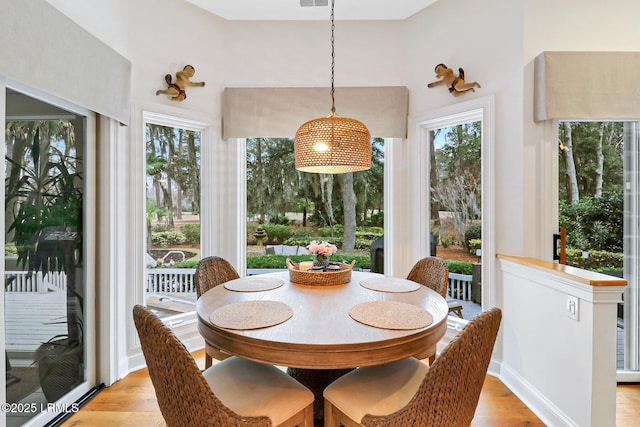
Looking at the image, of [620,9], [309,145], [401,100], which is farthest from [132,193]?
[620,9]

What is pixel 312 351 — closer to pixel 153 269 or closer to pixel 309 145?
pixel 309 145

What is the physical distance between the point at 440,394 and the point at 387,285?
0.94 metres

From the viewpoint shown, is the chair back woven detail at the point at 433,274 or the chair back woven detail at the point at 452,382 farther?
the chair back woven detail at the point at 433,274

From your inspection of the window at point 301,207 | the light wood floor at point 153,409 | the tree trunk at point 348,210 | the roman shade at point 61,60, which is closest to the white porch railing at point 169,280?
the window at point 301,207

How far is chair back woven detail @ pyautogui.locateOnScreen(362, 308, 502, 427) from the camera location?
1.07 meters

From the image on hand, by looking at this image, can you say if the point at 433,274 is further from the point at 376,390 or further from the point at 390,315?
the point at 376,390

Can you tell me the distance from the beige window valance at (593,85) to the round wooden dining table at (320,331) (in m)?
1.60

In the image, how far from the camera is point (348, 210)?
3.21 m

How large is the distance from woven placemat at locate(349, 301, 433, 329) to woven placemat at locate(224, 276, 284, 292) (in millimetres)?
640

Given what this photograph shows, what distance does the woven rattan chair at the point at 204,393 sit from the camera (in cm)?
108

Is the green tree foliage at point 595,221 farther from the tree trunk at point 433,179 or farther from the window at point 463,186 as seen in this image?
the tree trunk at point 433,179

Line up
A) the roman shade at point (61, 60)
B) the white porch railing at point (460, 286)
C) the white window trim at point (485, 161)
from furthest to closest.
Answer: the white porch railing at point (460, 286) < the white window trim at point (485, 161) < the roman shade at point (61, 60)

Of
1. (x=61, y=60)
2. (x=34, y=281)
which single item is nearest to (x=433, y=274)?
(x=34, y=281)

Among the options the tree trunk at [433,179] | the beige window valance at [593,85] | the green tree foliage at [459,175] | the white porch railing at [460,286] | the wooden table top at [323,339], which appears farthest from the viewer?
the tree trunk at [433,179]
